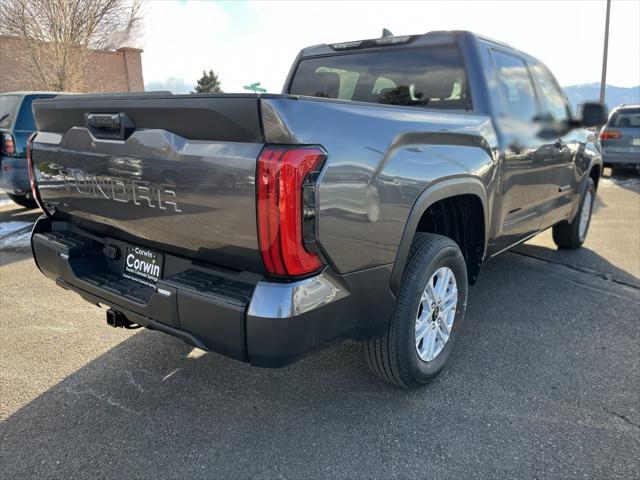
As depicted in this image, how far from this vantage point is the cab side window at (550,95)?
382cm

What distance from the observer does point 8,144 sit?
6512 millimetres

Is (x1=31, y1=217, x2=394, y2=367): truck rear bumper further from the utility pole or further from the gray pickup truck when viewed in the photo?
the utility pole

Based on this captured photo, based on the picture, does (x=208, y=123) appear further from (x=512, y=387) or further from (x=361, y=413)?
(x=512, y=387)

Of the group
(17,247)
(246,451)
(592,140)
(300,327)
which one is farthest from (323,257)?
(17,247)

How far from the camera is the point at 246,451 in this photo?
Answer: 2260 millimetres

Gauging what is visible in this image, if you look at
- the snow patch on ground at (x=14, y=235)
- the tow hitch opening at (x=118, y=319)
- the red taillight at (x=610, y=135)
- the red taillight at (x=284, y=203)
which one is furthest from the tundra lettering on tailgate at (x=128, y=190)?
the red taillight at (x=610, y=135)

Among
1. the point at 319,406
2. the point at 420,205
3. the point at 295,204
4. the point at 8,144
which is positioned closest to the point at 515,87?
the point at 420,205

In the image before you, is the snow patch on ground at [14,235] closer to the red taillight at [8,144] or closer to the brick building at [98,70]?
the red taillight at [8,144]

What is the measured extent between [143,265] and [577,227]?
15.4ft

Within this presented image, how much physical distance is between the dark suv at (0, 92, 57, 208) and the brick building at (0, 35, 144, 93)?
23.1 ft

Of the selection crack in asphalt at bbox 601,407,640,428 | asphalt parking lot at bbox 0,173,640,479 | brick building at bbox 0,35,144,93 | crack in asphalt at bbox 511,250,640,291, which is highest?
brick building at bbox 0,35,144,93

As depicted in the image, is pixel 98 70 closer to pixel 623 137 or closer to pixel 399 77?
pixel 623 137

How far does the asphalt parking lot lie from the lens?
220cm

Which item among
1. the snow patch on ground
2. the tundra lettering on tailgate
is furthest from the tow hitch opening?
the snow patch on ground
